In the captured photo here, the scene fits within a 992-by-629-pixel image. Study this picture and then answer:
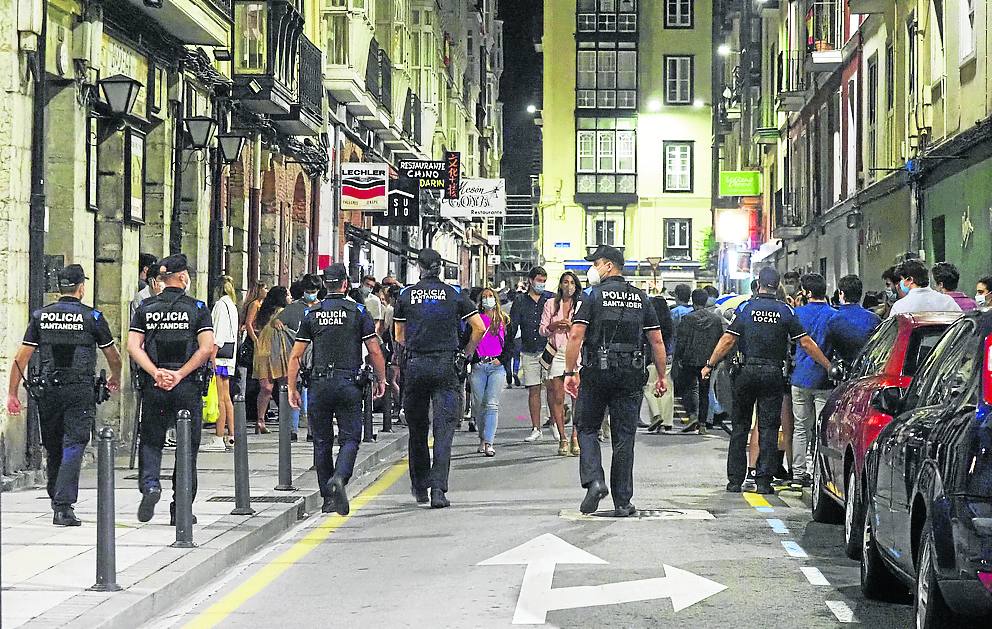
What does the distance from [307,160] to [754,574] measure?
70.8 feet

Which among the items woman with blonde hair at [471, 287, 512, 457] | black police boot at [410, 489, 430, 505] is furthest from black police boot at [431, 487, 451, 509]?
woman with blonde hair at [471, 287, 512, 457]

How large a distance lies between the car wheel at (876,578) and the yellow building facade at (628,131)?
72727mm

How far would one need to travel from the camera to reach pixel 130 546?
10805 mm

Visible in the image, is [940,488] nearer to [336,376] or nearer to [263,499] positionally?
[336,376]

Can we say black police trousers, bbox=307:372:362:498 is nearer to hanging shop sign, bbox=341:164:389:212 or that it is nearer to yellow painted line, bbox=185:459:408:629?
yellow painted line, bbox=185:459:408:629

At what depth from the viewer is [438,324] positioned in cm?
1383

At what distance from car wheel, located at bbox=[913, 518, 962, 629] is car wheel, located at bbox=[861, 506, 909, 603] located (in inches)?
77.0

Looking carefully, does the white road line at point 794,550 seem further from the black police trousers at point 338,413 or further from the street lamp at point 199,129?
the street lamp at point 199,129

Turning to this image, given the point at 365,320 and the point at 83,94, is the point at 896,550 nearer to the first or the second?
the point at 365,320

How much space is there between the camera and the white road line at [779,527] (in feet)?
40.4

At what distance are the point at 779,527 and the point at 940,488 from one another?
5.76 meters

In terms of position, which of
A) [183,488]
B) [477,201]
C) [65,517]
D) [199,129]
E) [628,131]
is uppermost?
[628,131]

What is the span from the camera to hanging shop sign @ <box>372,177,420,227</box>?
36.2 metres

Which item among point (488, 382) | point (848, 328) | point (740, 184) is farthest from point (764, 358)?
point (740, 184)
